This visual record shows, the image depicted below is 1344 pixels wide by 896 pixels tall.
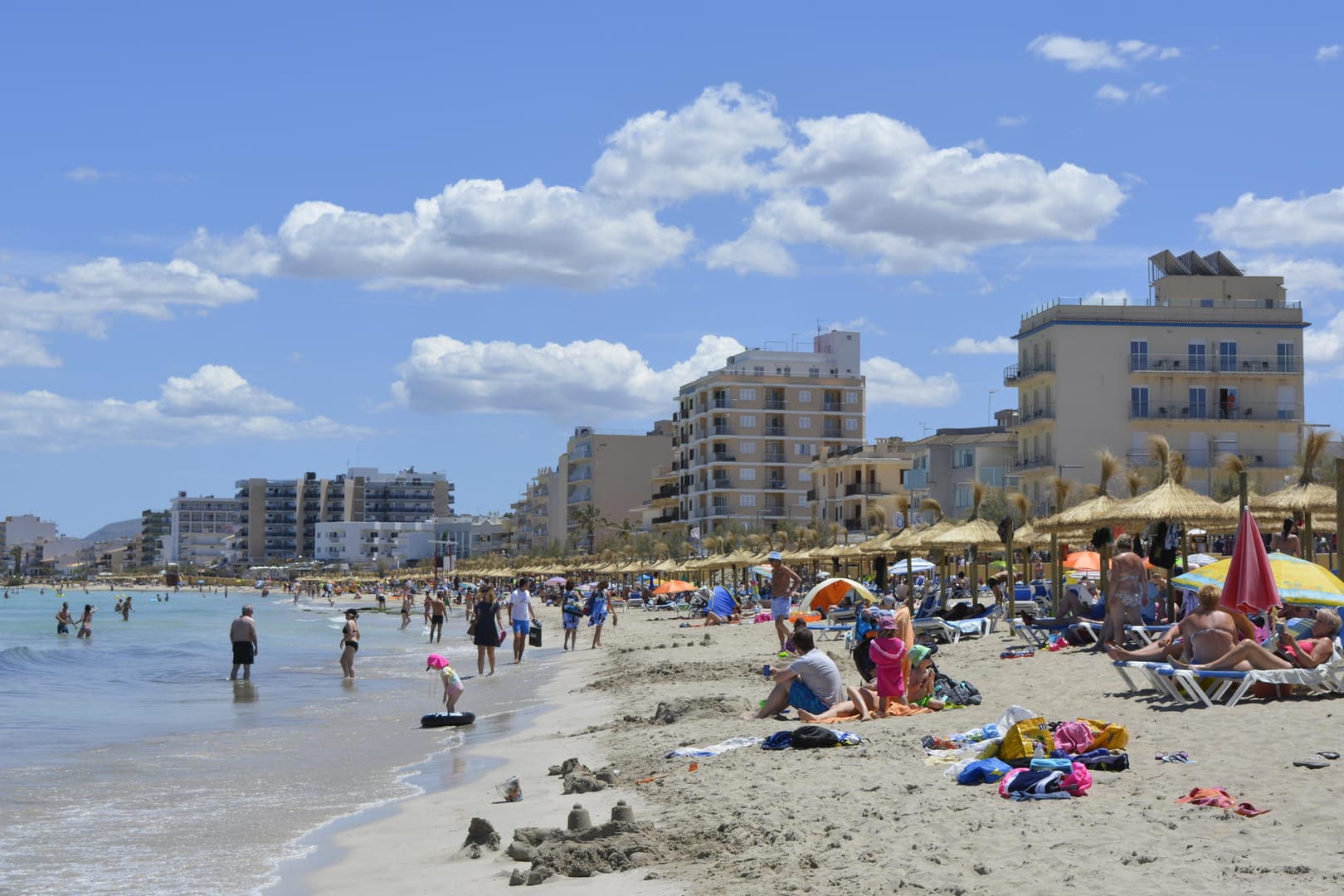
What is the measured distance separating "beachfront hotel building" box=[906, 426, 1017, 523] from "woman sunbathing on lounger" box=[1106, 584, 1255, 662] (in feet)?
171

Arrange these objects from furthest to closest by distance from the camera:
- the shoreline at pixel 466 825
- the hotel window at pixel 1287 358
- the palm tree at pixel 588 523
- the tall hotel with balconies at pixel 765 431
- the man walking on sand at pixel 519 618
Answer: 1. the palm tree at pixel 588 523
2. the tall hotel with balconies at pixel 765 431
3. the hotel window at pixel 1287 358
4. the man walking on sand at pixel 519 618
5. the shoreline at pixel 466 825

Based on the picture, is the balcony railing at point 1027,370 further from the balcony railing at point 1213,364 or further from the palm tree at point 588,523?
the palm tree at point 588,523

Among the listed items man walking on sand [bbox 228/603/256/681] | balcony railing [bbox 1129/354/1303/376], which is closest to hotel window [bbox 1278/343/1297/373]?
balcony railing [bbox 1129/354/1303/376]

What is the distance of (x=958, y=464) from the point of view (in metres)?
69.5

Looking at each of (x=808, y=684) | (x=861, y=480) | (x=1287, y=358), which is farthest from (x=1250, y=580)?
(x=861, y=480)

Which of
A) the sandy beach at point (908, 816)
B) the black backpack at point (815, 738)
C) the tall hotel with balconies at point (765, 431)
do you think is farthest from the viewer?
the tall hotel with balconies at point (765, 431)

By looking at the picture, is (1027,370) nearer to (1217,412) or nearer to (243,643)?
(1217,412)

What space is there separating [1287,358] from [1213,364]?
3.48 meters

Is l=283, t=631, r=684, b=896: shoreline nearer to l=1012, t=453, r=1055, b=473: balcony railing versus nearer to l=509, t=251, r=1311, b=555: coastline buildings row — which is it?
l=509, t=251, r=1311, b=555: coastline buildings row

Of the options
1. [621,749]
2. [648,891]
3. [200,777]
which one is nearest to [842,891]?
[648,891]

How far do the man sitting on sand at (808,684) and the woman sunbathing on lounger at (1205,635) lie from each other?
9.03ft

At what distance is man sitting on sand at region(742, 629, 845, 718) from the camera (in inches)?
497

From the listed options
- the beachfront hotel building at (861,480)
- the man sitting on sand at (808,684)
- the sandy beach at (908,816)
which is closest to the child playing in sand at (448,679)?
the sandy beach at (908,816)

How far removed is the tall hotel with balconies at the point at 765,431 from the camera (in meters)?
94.8
